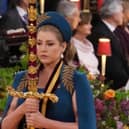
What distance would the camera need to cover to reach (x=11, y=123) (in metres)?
3.09

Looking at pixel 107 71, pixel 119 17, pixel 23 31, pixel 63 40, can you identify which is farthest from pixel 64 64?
pixel 119 17

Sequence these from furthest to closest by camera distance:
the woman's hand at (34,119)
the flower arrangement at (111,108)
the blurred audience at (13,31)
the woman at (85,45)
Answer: the woman at (85,45), the blurred audience at (13,31), the flower arrangement at (111,108), the woman's hand at (34,119)

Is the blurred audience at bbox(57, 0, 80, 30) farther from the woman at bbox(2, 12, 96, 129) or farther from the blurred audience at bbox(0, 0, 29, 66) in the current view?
the woman at bbox(2, 12, 96, 129)

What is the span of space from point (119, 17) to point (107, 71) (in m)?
0.69

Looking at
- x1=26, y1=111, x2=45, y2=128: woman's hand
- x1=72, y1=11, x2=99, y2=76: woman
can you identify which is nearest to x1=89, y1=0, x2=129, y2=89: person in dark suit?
x1=72, y1=11, x2=99, y2=76: woman

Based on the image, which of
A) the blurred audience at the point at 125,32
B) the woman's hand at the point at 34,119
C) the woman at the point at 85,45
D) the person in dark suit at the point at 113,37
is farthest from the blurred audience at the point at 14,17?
the woman's hand at the point at 34,119

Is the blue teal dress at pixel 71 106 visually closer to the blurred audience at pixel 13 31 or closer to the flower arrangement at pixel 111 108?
the flower arrangement at pixel 111 108

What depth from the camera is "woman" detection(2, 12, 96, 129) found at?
303 centimetres

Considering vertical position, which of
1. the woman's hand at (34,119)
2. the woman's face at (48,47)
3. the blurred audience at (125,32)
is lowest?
the blurred audience at (125,32)

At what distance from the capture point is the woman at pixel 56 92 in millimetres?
3025

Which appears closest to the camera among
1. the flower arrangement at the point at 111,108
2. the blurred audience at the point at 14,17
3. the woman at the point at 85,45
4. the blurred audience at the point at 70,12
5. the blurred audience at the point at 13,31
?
the flower arrangement at the point at 111,108

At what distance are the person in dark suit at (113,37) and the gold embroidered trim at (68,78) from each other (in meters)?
2.93

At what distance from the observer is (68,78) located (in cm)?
308

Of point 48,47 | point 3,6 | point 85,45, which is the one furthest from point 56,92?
point 85,45
